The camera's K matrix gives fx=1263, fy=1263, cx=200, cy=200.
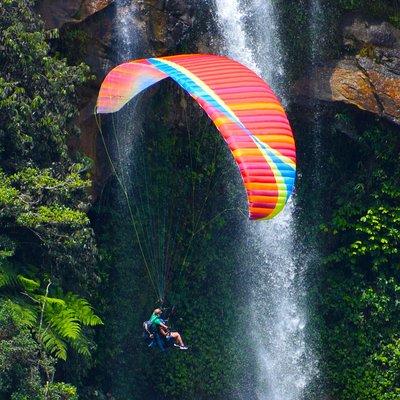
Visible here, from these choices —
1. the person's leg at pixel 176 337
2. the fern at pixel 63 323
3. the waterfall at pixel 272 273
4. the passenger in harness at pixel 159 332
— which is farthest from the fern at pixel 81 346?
the waterfall at pixel 272 273

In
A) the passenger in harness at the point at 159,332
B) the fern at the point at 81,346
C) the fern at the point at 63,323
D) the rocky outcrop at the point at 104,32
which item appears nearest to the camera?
the fern at the point at 63,323

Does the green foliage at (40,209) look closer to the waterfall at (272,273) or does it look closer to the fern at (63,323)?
the fern at (63,323)

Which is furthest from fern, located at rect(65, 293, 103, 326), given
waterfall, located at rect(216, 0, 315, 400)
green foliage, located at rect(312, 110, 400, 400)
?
green foliage, located at rect(312, 110, 400, 400)

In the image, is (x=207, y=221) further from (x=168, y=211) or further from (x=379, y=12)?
(x=379, y=12)

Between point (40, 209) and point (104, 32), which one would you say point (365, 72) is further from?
point (40, 209)

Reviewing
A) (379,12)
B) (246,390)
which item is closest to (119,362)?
(246,390)

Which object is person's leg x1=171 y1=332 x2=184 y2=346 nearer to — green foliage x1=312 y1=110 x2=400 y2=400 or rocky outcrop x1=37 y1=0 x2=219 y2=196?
rocky outcrop x1=37 y1=0 x2=219 y2=196
